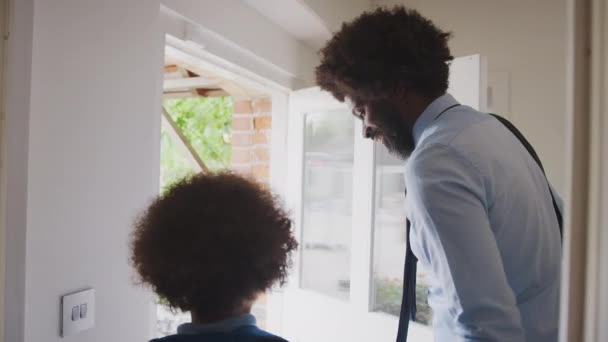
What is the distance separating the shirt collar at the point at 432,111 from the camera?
0.95m

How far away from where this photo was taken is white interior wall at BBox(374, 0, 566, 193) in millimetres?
2057

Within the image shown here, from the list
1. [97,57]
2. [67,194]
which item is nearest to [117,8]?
[97,57]

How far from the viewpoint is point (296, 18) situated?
1.98 metres

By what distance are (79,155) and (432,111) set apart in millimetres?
778

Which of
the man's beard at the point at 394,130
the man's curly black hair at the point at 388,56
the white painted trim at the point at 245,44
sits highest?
the white painted trim at the point at 245,44

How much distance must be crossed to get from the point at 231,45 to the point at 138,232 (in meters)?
1.12

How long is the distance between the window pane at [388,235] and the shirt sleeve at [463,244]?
1133mm

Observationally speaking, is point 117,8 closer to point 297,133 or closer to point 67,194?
point 67,194

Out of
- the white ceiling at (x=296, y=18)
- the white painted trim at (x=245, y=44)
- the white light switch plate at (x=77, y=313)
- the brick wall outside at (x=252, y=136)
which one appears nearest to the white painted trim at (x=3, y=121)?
the white light switch plate at (x=77, y=313)

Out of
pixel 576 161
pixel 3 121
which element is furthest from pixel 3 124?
pixel 576 161

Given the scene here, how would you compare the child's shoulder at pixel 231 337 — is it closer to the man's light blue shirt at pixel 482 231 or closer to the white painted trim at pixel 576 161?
the man's light blue shirt at pixel 482 231

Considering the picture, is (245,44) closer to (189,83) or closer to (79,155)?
(79,155)

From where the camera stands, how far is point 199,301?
0.74m

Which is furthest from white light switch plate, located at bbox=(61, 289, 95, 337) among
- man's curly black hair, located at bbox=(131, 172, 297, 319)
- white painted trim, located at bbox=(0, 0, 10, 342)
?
man's curly black hair, located at bbox=(131, 172, 297, 319)
